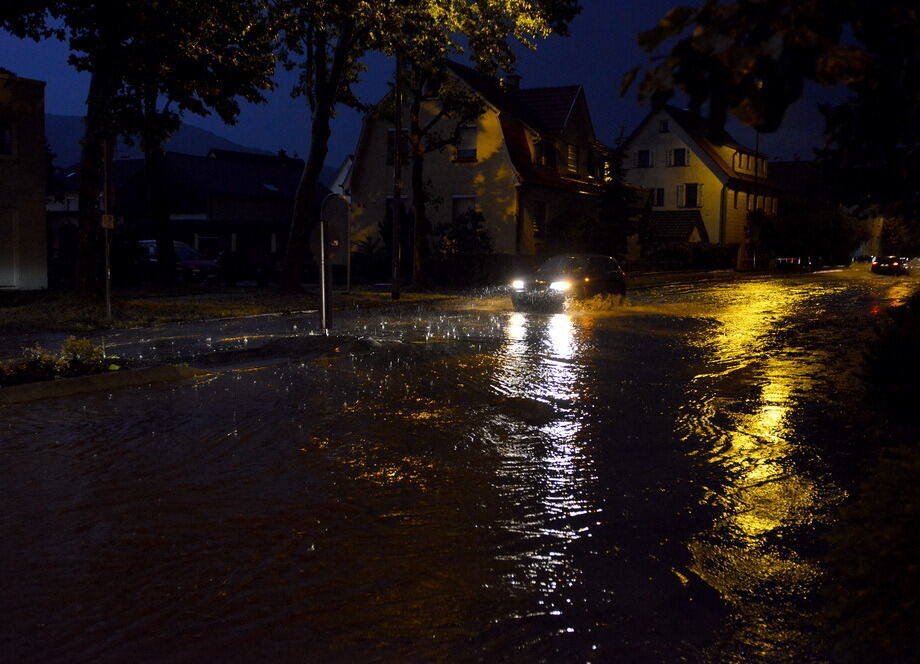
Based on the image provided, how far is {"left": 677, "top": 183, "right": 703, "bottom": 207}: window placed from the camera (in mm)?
71000

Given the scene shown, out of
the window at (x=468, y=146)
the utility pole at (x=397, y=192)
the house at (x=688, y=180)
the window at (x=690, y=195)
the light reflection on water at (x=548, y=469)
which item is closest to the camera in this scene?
the light reflection on water at (x=548, y=469)

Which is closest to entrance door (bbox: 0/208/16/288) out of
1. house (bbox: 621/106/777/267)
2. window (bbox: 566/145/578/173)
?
window (bbox: 566/145/578/173)

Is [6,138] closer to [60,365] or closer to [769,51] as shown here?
[60,365]

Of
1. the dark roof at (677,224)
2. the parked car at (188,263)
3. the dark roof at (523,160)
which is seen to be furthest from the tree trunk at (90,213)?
the dark roof at (677,224)

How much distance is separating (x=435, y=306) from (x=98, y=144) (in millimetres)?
9833

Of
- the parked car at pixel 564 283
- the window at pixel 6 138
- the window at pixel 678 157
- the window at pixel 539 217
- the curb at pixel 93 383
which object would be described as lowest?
the curb at pixel 93 383

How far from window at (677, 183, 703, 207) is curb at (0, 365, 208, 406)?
61.6 meters

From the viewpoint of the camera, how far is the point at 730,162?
7281 cm

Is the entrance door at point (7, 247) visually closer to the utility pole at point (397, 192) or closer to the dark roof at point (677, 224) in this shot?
the utility pole at point (397, 192)

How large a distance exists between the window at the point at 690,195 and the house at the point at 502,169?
72.1 ft

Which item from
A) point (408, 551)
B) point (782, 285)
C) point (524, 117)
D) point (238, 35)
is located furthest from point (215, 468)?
point (524, 117)

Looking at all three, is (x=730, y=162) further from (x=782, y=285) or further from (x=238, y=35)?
(x=238, y=35)

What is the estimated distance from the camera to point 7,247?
31609 mm

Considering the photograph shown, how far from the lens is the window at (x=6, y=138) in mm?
31406
